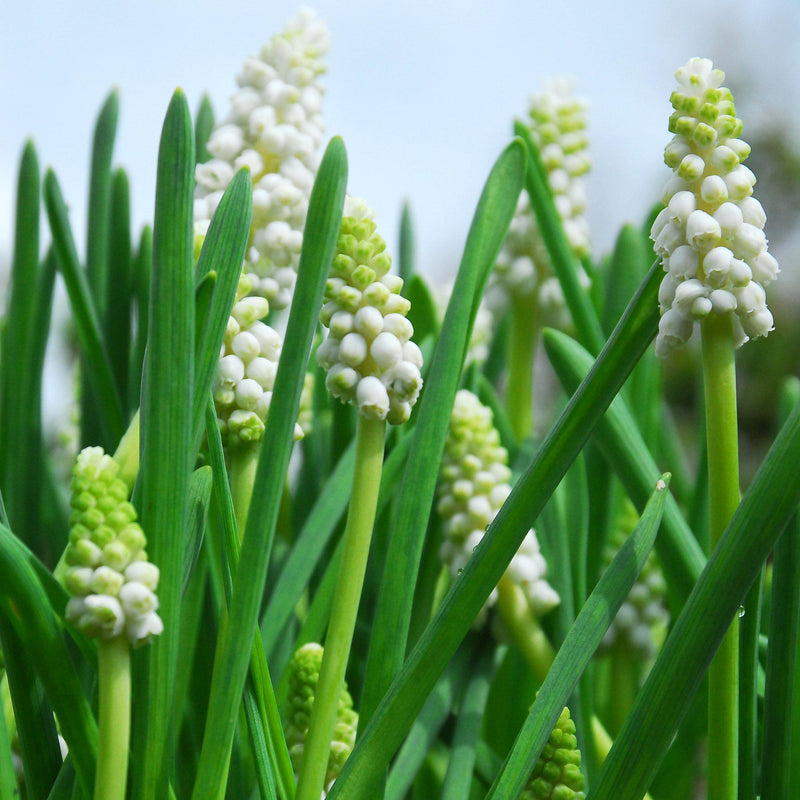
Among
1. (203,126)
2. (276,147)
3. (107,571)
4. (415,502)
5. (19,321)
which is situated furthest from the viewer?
(203,126)

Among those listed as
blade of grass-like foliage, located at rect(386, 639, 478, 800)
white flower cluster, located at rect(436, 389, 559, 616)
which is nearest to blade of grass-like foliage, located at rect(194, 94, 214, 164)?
white flower cluster, located at rect(436, 389, 559, 616)

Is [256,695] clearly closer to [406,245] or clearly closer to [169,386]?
[169,386]

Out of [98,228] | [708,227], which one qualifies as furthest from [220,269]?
[98,228]

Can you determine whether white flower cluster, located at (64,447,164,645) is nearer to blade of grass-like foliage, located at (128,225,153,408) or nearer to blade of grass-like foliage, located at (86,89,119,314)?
blade of grass-like foliage, located at (128,225,153,408)

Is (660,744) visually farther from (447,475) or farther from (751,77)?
(751,77)

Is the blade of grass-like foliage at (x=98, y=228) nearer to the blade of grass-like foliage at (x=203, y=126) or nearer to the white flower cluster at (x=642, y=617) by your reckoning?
the blade of grass-like foliage at (x=203, y=126)

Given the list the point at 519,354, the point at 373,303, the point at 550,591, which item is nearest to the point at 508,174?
the point at 373,303

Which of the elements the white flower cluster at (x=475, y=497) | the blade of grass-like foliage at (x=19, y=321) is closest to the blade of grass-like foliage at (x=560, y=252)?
the white flower cluster at (x=475, y=497)
